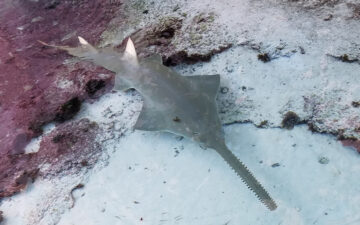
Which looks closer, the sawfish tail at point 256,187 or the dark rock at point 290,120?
the sawfish tail at point 256,187

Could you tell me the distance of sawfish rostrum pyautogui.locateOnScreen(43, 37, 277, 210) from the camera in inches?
100

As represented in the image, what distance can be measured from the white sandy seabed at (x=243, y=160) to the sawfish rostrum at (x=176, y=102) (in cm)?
22

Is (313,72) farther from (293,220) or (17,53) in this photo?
(17,53)

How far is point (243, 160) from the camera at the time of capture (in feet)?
8.95

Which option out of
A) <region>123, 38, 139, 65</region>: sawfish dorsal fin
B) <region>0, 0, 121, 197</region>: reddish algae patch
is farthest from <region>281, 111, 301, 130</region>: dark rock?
<region>0, 0, 121, 197</region>: reddish algae patch

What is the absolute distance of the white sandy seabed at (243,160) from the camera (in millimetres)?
2471

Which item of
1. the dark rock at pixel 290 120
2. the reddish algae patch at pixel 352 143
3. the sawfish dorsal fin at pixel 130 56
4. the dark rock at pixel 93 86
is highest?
the sawfish dorsal fin at pixel 130 56

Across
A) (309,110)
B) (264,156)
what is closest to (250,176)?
(264,156)

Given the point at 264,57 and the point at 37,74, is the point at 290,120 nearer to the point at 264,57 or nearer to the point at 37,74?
the point at 264,57

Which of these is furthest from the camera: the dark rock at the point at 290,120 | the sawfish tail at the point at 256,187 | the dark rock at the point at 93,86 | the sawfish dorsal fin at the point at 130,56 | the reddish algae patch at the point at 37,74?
the dark rock at the point at 93,86

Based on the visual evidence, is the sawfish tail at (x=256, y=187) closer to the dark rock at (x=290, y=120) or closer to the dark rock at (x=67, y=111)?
the dark rock at (x=290, y=120)

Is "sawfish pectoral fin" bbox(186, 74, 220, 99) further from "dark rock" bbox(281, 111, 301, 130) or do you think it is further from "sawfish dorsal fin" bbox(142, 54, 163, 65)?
A: "dark rock" bbox(281, 111, 301, 130)

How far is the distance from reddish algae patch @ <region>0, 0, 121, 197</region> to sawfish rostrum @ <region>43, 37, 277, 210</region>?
39 centimetres

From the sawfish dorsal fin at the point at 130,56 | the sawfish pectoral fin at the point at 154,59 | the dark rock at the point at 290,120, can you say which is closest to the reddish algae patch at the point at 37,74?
the sawfish dorsal fin at the point at 130,56
